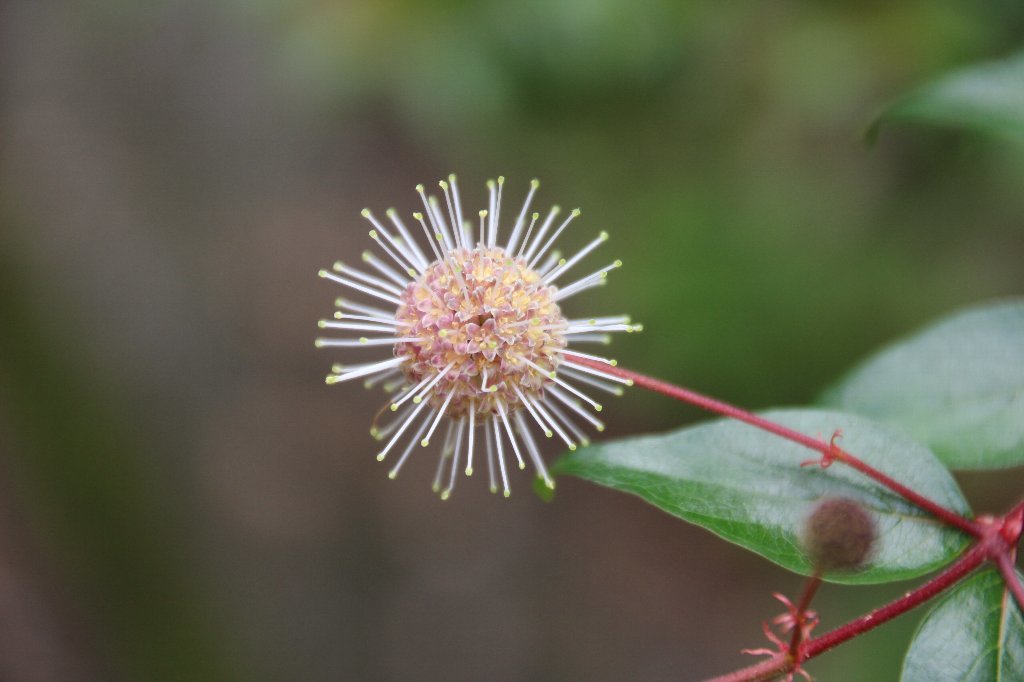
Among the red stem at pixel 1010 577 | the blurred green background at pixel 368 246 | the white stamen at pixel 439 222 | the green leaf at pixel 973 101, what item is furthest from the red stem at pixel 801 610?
the blurred green background at pixel 368 246

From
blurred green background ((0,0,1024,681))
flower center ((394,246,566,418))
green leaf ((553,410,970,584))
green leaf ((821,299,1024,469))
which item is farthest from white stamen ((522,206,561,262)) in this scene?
blurred green background ((0,0,1024,681))

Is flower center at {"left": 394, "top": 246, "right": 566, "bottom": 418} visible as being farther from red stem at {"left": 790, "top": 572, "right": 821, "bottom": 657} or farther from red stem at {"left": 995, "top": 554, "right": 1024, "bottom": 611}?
red stem at {"left": 995, "top": 554, "right": 1024, "bottom": 611}

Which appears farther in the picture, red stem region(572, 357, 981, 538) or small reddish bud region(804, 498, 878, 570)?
red stem region(572, 357, 981, 538)

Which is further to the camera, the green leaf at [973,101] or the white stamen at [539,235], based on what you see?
the green leaf at [973,101]

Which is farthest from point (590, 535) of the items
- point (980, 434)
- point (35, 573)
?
point (980, 434)

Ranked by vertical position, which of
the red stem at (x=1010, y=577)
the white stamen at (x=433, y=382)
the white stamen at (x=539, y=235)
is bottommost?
the red stem at (x=1010, y=577)

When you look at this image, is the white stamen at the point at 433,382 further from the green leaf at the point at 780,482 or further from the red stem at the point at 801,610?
the red stem at the point at 801,610

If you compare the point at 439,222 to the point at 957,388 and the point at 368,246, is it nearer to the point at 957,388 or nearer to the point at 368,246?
the point at 957,388
